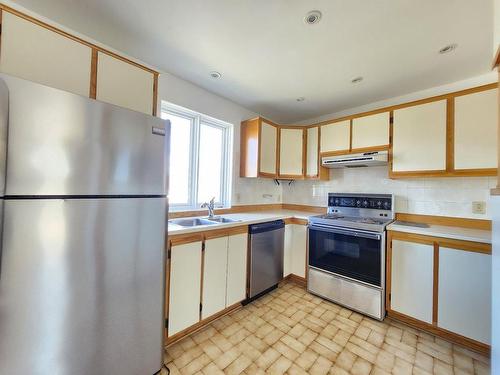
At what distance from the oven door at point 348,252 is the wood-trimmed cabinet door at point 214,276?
1.15 meters

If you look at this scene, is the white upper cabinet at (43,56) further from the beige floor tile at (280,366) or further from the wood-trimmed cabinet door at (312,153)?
the wood-trimmed cabinet door at (312,153)

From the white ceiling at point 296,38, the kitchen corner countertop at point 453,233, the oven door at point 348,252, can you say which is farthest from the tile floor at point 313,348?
the white ceiling at point 296,38

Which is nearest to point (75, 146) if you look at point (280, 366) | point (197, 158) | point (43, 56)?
point (43, 56)

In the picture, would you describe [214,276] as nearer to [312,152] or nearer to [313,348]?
[313,348]

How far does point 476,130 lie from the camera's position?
1856mm

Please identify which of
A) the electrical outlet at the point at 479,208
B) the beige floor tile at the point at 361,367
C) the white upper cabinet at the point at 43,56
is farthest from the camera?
the electrical outlet at the point at 479,208

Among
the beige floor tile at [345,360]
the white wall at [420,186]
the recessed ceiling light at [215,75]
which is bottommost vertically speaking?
the beige floor tile at [345,360]

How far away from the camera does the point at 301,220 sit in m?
2.71

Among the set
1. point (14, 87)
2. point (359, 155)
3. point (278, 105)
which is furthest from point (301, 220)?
point (14, 87)

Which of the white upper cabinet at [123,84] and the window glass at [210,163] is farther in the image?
the window glass at [210,163]

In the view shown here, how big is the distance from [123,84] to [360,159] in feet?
7.85

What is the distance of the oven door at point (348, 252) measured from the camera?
2045 millimetres

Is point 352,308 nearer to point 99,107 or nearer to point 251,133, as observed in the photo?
point 251,133

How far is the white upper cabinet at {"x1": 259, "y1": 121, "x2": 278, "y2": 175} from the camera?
281 centimetres
